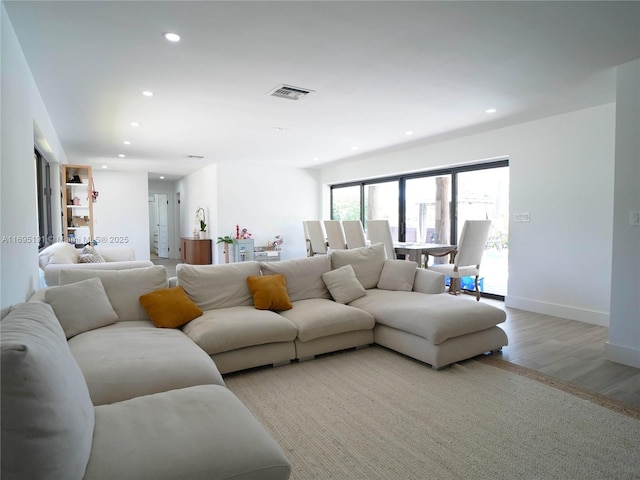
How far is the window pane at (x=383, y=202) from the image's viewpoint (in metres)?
7.58

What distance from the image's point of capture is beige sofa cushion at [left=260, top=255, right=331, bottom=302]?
147 inches

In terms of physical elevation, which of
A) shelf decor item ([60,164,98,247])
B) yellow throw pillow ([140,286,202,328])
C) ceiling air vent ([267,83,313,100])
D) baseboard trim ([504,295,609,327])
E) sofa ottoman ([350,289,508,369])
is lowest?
baseboard trim ([504,295,609,327])

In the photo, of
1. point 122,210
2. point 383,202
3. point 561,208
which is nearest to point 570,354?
point 561,208

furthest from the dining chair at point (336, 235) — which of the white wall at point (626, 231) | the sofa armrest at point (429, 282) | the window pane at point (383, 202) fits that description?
the white wall at point (626, 231)

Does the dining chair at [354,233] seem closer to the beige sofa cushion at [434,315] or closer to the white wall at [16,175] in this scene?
the beige sofa cushion at [434,315]

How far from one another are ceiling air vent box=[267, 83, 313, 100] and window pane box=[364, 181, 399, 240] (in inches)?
162

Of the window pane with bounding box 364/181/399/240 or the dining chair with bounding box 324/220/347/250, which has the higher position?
the window pane with bounding box 364/181/399/240

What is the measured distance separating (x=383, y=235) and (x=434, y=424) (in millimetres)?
3792

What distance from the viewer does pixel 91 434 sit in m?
1.30

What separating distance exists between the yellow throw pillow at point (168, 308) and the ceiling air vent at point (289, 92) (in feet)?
6.93

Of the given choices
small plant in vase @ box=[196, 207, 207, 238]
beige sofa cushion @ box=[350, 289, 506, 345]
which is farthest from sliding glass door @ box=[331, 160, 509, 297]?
small plant in vase @ box=[196, 207, 207, 238]

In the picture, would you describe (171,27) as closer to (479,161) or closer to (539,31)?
(539,31)

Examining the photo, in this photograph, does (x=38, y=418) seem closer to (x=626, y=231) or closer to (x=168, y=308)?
(x=168, y=308)

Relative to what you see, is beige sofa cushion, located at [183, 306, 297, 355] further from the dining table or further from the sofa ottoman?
the dining table
